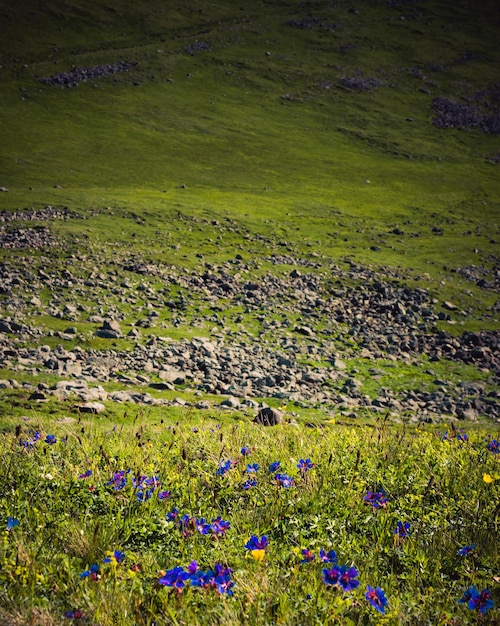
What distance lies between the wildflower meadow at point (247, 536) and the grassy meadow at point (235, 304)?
0.08 ft

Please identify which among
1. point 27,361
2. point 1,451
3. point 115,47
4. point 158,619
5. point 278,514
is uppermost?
point 115,47

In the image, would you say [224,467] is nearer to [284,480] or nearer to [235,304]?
[284,480]

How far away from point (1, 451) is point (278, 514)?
10.6 feet

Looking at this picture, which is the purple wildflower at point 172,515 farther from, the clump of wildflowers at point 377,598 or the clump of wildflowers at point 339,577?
the clump of wildflowers at point 377,598

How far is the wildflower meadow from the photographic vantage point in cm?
307

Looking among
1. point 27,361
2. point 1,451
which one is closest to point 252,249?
point 27,361

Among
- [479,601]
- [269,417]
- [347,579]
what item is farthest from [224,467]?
[269,417]

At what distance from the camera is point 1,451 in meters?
5.57

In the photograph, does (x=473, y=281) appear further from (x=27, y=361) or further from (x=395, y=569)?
(x=395, y=569)

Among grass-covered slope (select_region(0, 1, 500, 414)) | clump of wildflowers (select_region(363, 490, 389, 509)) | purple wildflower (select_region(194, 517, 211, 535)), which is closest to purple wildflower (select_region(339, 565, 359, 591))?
purple wildflower (select_region(194, 517, 211, 535))

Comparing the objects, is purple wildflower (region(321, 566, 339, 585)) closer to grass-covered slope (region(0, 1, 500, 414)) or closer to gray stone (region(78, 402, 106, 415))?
gray stone (region(78, 402, 106, 415))

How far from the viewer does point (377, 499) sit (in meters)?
4.55

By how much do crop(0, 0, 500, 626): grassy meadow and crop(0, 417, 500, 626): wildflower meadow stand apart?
24mm

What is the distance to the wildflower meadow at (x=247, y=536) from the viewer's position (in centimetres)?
307
